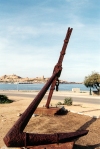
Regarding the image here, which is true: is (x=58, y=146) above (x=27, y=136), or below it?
below

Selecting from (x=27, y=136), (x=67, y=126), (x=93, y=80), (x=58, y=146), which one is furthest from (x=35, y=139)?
(x=93, y=80)

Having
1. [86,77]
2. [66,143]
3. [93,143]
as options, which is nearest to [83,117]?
[93,143]

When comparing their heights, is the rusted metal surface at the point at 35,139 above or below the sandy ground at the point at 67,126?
above

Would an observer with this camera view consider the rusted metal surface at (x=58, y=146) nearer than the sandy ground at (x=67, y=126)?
Yes

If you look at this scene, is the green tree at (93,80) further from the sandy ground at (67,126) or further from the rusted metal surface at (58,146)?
the rusted metal surface at (58,146)

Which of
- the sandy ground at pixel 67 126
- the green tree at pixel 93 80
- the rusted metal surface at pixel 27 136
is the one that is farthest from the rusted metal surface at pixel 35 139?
the green tree at pixel 93 80

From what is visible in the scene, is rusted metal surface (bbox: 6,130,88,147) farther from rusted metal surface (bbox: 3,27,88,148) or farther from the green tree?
the green tree

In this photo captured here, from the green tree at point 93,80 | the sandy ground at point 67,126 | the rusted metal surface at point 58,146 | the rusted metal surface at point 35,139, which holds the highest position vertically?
the green tree at point 93,80

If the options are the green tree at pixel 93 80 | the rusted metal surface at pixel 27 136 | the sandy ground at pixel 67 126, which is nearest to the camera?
the rusted metal surface at pixel 27 136

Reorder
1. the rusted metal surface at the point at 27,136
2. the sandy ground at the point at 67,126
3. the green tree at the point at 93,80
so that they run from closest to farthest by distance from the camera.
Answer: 1. the rusted metal surface at the point at 27,136
2. the sandy ground at the point at 67,126
3. the green tree at the point at 93,80

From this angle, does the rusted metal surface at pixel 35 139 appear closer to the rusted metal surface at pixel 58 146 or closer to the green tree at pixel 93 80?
the rusted metal surface at pixel 58 146

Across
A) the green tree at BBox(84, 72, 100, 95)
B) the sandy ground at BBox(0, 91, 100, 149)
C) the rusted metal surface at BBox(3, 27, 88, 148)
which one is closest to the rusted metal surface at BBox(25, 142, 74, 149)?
the rusted metal surface at BBox(3, 27, 88, 148)

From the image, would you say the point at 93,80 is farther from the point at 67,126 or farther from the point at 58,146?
the point at 58,146

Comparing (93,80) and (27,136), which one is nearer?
(27,136)
